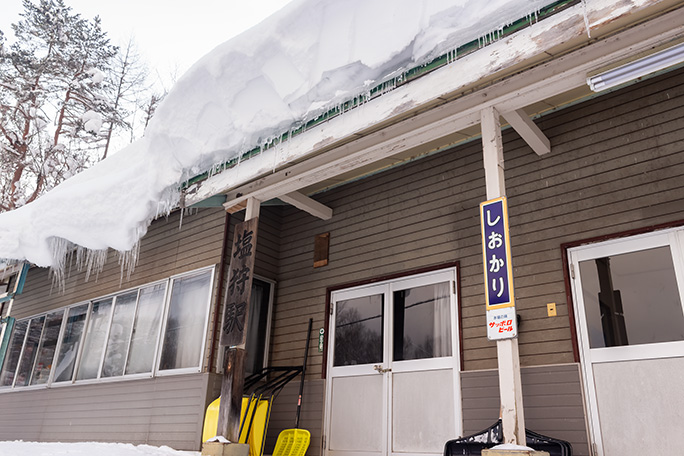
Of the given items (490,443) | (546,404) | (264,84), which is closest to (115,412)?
(264,84)

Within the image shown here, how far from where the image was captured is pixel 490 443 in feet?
11.1

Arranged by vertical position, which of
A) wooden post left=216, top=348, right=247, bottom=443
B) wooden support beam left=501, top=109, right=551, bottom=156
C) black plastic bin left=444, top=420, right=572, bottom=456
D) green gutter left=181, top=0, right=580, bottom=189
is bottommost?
black plastic bin left=444, top=420, right=572, bottom=456

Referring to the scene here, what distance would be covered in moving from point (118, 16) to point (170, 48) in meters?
2.29

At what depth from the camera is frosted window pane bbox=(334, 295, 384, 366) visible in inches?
204

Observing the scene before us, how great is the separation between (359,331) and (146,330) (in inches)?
107

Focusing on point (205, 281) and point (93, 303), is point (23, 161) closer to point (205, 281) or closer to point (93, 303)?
point (93, 303)

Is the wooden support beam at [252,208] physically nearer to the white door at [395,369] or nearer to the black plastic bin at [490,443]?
the white door at [395,369]

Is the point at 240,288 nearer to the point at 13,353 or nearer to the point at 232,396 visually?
the point at 232,396

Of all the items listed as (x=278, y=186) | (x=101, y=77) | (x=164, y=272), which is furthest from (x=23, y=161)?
(x=278, y=186)

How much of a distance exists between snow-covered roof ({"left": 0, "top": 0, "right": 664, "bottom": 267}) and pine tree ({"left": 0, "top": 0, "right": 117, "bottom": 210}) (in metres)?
8.77

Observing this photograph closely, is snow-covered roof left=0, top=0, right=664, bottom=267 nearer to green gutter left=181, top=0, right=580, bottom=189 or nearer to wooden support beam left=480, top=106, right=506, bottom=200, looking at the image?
green gutter left=181, top=0, right=580, bottom=189

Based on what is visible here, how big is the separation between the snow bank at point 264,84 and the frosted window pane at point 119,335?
125cm

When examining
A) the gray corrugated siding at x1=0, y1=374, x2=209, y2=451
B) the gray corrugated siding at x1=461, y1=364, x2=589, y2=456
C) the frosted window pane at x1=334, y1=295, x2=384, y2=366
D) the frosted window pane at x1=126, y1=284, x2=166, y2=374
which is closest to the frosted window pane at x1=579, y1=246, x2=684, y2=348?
the gray corrugated siding at x1=461, y1=364, x2=589, y2=456

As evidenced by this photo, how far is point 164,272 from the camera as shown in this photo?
636 centimetres
